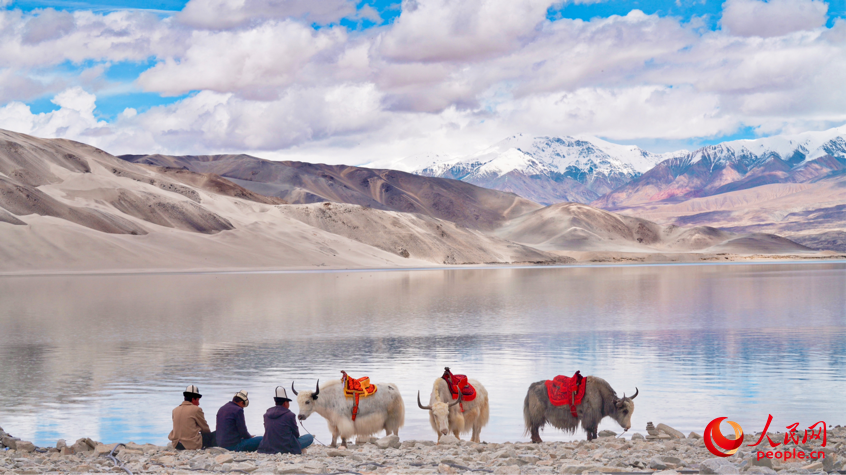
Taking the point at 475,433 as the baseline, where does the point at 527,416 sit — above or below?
above

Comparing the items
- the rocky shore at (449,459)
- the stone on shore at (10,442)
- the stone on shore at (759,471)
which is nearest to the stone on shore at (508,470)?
the rocky shore at (449,459)

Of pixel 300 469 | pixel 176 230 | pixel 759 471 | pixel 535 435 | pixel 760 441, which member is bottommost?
pixel 535 435

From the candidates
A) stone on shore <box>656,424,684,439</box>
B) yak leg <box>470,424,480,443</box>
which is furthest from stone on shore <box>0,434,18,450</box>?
stone on shore <box>656,424,684,439</box>

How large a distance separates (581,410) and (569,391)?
40 centimetres

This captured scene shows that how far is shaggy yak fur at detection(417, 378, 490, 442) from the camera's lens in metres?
12.3

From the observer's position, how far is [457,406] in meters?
12.7

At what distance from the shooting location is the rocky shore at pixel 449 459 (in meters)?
8.96

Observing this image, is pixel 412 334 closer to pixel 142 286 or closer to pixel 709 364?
pixel 709 364

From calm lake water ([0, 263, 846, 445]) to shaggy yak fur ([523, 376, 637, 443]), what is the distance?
83 centimetres

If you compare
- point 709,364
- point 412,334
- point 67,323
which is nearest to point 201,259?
point 67,323

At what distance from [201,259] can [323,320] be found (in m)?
70.3

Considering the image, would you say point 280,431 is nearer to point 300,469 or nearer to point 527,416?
point 300,469

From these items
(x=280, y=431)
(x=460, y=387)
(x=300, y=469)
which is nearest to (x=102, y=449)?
(x=280, y=431)

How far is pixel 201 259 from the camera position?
100125 mm
